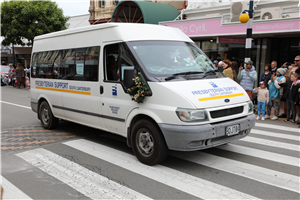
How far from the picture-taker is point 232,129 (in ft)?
16.0

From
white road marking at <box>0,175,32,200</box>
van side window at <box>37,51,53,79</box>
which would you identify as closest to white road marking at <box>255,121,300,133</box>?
van side window at <box>37,51,53,79</box>

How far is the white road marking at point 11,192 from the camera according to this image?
157 inches

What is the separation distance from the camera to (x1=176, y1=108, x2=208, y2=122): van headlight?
4496mm

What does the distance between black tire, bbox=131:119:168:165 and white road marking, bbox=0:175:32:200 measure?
2.01 meters

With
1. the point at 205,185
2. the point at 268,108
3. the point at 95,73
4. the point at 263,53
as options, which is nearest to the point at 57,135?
the point at 95,73

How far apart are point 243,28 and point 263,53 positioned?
92.0 inches

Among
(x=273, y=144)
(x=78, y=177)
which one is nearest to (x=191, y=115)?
(x=78, y=177)

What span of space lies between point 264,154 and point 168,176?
2341mm

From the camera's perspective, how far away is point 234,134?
16.3ft

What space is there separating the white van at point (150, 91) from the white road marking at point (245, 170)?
52 centimetres

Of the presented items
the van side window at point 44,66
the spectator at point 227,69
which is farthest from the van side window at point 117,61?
the spectator at point 227,69

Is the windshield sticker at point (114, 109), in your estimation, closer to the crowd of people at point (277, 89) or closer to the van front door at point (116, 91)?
the van front door at point (116, 91)

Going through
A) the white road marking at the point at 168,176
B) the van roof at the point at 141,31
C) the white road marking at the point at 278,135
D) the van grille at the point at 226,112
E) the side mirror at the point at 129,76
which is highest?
the van roof at the point at 141,31

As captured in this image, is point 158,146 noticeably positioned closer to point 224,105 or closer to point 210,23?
point 224,105
